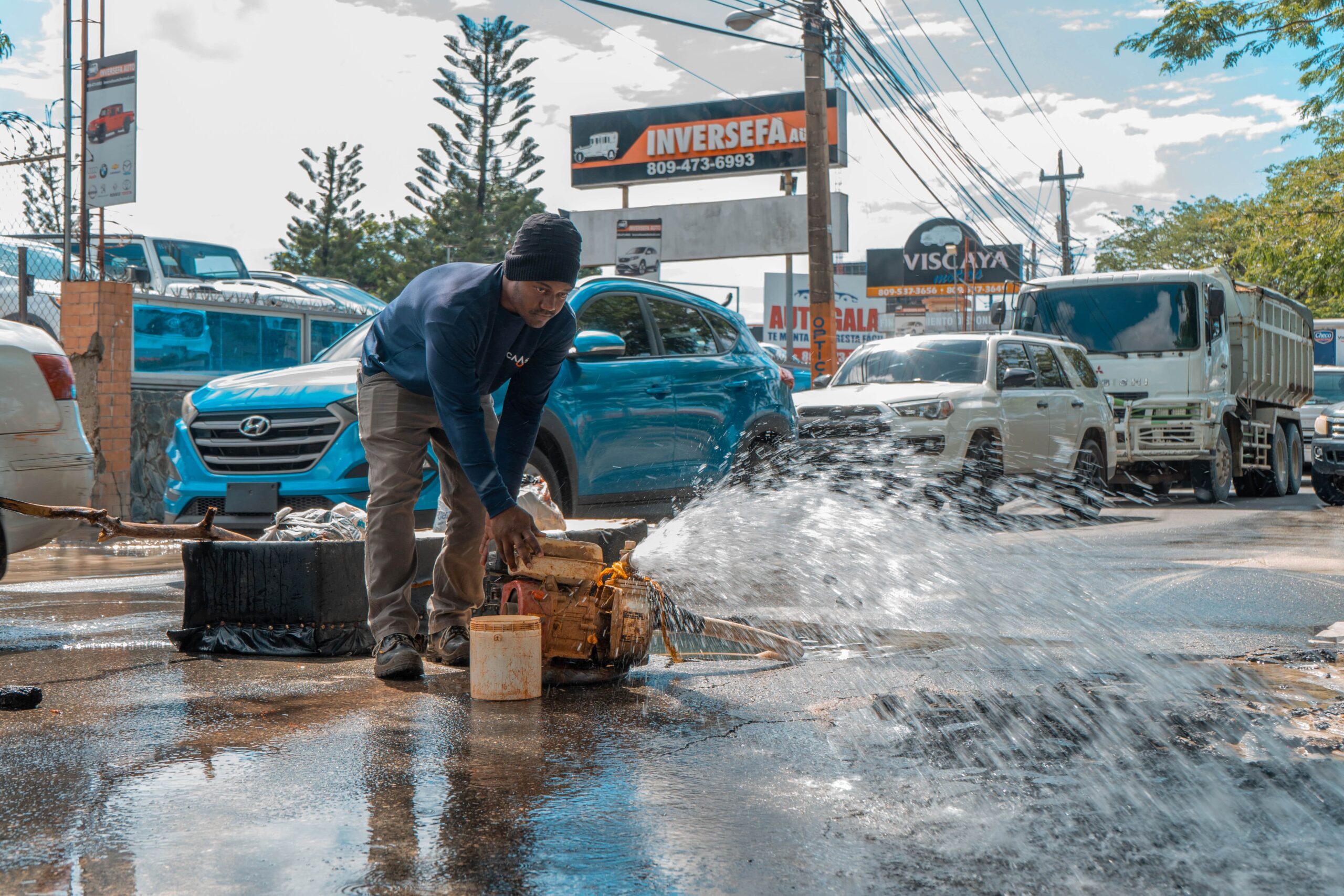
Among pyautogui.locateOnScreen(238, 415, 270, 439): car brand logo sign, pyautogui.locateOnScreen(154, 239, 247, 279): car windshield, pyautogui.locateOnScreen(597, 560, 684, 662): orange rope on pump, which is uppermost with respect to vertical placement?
pyautogui.locateOnScreen(154, 239, 247, 279): car windshield

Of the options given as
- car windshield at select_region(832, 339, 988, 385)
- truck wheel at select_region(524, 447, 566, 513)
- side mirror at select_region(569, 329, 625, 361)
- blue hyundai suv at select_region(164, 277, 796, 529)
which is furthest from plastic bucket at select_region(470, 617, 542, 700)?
car windshield at select_region(832, 339, 988, 385)

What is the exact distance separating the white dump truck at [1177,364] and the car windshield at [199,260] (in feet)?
36.1

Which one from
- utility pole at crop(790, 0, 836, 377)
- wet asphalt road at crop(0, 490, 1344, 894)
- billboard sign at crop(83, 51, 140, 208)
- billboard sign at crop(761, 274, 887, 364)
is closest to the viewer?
wet asphalt road at crop(0, 490, 1344, 894)

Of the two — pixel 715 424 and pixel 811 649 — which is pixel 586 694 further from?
pixel 715 424

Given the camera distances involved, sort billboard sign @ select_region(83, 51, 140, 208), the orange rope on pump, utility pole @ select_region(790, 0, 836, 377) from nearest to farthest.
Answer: the orange rope on pump
billboard sign @ select_region(83, 51, 140, 208)
utility pole @ select_region(790, 0, 836, 377)

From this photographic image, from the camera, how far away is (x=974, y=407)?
11.6 metres

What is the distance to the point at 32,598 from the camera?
6836 mm

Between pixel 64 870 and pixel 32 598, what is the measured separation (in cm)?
483

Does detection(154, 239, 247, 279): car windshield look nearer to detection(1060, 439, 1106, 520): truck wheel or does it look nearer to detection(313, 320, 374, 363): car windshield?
detection(313, 320, 374, 363): car windshield

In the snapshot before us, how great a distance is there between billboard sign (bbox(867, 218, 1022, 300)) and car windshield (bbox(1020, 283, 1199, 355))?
4101cm

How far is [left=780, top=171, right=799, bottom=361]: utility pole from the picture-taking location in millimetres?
27875

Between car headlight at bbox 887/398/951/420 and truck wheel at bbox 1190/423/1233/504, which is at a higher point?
car headlight at bbox 887/398/951/420

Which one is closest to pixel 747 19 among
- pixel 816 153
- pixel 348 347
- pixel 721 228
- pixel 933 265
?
pixel 816 153

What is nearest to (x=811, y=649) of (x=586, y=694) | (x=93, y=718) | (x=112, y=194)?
(x=586, y=694)
